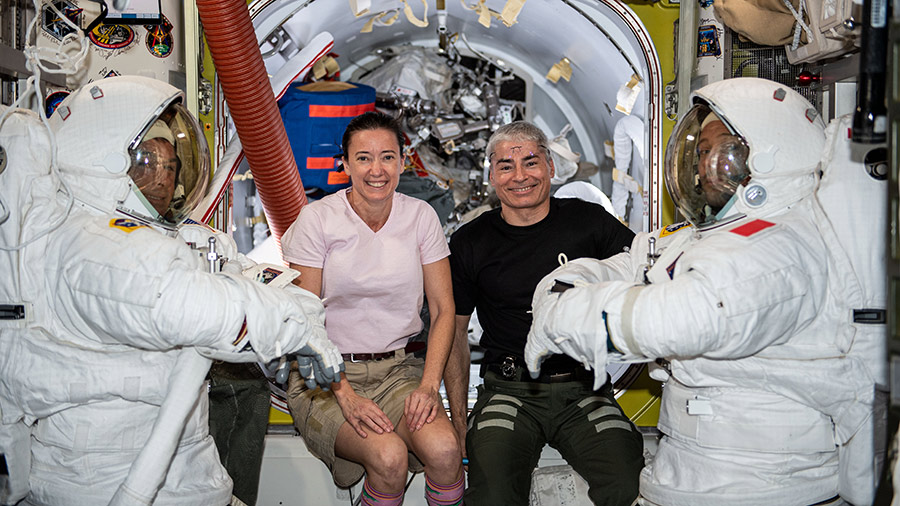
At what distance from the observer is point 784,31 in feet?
10.1

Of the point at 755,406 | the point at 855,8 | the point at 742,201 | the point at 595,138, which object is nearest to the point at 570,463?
the point at 755,406

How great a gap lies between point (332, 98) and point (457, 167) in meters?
1.20

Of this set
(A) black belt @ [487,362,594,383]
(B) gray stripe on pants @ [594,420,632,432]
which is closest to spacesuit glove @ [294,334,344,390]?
(A) black belt @ [487,362,594,383]

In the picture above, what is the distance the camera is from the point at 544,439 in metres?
3.02

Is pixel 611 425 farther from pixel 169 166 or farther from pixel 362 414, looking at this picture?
pixel 169 166

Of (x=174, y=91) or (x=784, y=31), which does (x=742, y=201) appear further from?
(x=174, y=91)

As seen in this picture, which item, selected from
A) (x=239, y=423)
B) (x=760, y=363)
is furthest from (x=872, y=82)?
(x=239, y=423)

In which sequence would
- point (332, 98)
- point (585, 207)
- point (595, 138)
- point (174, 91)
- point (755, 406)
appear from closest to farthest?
point (755, 406) < point (174, 91) < point (585, 207) < point (332, 98) < point (595, 138)

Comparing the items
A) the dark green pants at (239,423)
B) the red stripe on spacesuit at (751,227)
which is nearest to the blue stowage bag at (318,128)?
the dark green pants at (239,423)

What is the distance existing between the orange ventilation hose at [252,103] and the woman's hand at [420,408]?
1178 millimetres

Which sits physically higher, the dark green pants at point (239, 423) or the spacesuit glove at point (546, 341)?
the spacesuit glove at point (546, 341)

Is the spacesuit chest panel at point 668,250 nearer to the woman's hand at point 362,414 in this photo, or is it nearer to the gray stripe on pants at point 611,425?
the gray stripe on pants at point 611,425

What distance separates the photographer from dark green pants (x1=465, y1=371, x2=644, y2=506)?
9.04 feet

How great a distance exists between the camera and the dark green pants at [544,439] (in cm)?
275
